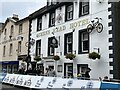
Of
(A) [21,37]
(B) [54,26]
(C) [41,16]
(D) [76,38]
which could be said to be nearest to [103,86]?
(D) [76,38]

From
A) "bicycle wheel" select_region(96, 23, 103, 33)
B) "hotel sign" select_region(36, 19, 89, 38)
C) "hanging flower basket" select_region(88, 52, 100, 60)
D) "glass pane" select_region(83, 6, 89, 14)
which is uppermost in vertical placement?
"glass pane" select_region(83, 6, 89, 14)

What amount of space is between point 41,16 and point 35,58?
177 inches

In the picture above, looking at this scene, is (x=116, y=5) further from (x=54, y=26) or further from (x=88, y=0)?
(x=54, y=26)

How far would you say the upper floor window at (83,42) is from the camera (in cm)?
2022

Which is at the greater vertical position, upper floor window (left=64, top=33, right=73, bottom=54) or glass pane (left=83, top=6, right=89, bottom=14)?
glass pane (left=83, top=6, right=89, bottom=14)

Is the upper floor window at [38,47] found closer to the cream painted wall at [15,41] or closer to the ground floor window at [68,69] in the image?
the cream painted wall at [15,41]

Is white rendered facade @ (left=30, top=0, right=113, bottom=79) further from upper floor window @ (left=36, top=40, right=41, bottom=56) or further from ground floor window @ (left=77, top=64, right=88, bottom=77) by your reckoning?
upper floor window @ (left=36, top=40, right=41, bottom=56)

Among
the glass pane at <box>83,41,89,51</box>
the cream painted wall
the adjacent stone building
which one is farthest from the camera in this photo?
the adjacent stone building

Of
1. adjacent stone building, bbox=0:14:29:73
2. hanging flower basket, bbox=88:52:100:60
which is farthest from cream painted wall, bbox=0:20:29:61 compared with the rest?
hanging flower basket, bbox=88:52:100:60

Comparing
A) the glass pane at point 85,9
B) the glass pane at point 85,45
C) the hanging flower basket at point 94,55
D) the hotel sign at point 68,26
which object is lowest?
the hanging flower basket at point 94,55

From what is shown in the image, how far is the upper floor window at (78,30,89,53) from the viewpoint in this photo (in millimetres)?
20219

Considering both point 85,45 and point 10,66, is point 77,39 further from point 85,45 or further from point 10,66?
point 10,66

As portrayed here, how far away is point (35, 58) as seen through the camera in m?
25.7

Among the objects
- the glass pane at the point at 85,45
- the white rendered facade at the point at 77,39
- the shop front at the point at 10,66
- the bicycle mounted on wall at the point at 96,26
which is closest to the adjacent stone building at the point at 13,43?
the shop front at the point at 10,66
